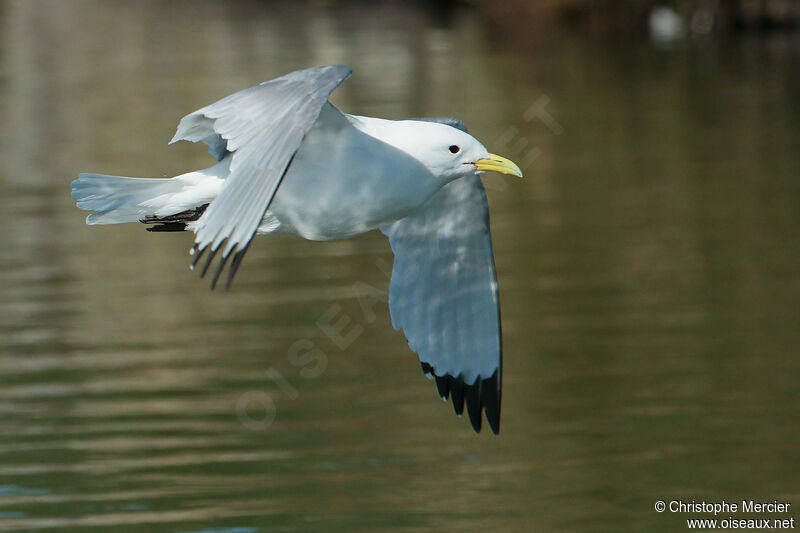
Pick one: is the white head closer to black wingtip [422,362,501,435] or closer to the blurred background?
black wingtip [422,362,501,435]

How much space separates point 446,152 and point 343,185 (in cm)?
45

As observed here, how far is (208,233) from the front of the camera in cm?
498

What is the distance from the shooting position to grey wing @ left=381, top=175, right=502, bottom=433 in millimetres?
6504

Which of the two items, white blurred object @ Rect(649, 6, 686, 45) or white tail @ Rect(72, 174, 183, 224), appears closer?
white tail @ Rect(72, 174, 183, 224)

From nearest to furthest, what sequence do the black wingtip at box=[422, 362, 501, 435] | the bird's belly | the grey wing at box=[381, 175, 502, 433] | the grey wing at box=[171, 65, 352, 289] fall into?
the grey wing at box=[171, 65, 352, 289], the bird's belly, the grey wing at box=[381, 175, 502, 433], the black wingtip at box=[422, 362, 501, 435]

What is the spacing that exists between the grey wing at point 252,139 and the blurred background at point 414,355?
335 centimetres

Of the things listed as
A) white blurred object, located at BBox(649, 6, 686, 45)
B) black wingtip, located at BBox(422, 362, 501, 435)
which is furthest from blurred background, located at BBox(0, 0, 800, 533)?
white blurred object, located at BBox(649, 6, 686, 45)

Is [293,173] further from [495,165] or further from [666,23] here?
[666,23]

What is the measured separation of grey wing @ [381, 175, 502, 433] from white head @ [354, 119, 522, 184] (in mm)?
799

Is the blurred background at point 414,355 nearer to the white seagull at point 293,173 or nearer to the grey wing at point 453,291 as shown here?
the grey wing at point 453,291

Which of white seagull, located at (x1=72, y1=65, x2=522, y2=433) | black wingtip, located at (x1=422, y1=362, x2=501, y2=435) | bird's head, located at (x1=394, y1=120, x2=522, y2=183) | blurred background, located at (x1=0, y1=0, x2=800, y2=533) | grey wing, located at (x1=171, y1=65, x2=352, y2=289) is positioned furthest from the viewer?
blurred background, located at (x1=0, y1=0, x2=800, y2=533)

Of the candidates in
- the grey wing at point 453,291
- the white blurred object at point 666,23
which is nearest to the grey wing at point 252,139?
the grey wing at point 453,291

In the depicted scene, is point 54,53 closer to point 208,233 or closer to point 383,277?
point 383,277

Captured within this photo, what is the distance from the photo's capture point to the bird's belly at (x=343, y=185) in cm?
541
